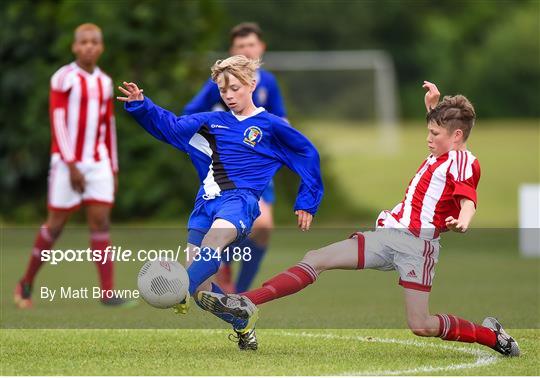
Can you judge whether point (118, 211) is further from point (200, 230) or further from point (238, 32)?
point (200, 230)

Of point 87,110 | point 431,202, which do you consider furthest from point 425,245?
point 87,110

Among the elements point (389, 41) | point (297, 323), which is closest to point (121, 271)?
point (297, 323)

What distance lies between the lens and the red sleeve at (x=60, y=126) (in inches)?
404

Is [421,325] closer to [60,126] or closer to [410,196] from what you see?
[410,196]

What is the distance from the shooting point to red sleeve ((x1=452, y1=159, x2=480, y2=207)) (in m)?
7.00

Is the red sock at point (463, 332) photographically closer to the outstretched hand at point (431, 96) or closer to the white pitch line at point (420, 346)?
the white pitch line at point (420, 346)

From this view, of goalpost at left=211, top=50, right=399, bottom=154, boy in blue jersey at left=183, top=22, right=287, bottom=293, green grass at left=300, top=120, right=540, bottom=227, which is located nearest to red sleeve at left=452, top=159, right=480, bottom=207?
boy in blue jersey at left=183, top=22, right=287, bottom=293

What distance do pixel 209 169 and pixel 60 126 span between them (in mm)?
3105

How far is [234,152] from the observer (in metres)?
7.44

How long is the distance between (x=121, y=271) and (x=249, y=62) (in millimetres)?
5969

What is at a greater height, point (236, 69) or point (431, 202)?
point (236, 69)

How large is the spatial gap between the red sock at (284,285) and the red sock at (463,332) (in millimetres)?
772

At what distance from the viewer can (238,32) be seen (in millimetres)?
10172

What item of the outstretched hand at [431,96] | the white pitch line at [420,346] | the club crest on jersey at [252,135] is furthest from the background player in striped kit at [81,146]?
the outstretched hand at [431,96]
